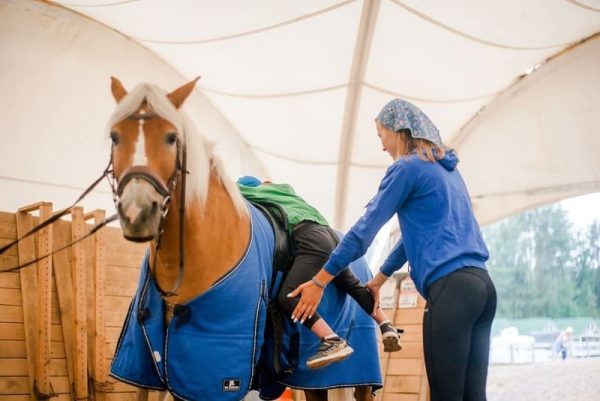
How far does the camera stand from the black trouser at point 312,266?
10.3ft

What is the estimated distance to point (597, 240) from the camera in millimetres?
6477

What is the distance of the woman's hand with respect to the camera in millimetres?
2838

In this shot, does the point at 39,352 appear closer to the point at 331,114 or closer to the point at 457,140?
the point at 331,114

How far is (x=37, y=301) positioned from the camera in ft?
14.9

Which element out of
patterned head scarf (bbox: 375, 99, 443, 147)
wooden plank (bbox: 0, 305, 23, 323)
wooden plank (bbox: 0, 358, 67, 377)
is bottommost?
wooden plank (bbox: 0, 358, 67, 377)

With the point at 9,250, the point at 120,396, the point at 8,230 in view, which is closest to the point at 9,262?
the point at 9,250

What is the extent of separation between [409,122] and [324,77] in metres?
4.94

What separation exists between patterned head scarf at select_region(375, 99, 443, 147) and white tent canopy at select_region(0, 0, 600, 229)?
13.2 ft

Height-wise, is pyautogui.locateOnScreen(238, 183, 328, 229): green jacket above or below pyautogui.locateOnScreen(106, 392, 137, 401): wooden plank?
above

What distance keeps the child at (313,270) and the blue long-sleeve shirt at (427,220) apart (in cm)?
37

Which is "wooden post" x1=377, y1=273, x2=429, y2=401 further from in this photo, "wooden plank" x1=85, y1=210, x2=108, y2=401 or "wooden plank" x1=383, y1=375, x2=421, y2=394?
"wooden plank" x1=85, y1=210, x2=108, y2=401

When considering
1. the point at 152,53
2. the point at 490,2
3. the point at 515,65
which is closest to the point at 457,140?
the point at 515,65

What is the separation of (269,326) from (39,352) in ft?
6.38

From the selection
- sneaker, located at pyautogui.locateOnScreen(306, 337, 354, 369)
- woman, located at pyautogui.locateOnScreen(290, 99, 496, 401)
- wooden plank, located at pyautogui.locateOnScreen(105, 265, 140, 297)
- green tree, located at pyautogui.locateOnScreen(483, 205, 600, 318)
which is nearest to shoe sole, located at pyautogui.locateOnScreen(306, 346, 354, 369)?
sneaker, located at pyautogui.locateOnScreen(306, 337, 354, 369)
